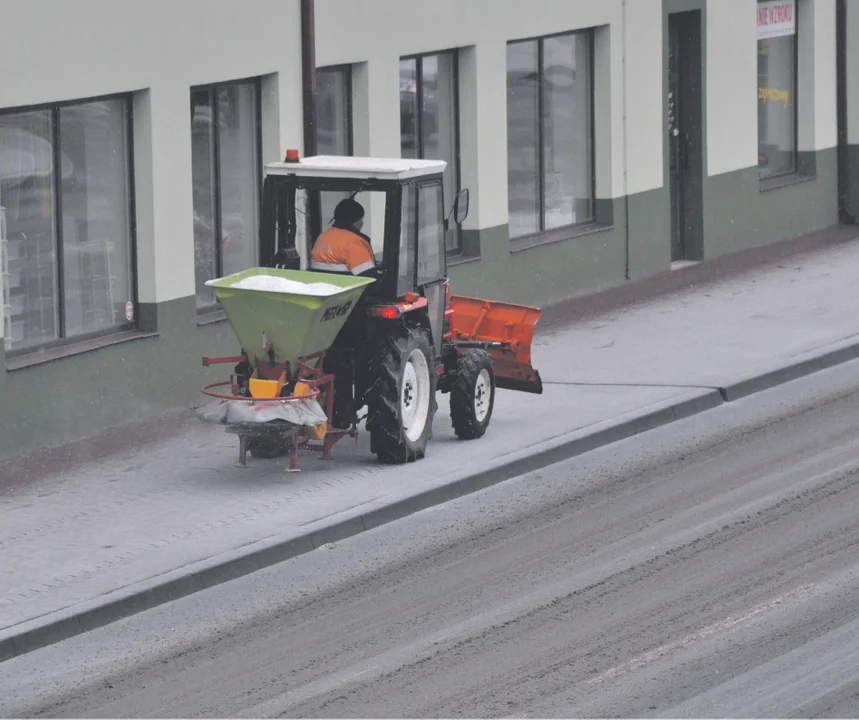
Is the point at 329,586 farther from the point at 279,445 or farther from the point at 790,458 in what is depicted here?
the point at 790,458

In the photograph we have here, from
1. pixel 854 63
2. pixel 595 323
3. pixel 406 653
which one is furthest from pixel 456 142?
pixel 406 653

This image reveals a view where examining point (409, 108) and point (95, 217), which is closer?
point (95, 217)

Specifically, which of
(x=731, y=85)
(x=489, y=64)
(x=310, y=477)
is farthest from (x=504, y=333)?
(x=731, y=85)

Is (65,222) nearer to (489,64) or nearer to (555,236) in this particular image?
(489,64)

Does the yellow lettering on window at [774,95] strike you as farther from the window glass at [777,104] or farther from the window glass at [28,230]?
the window glass at [28,230]

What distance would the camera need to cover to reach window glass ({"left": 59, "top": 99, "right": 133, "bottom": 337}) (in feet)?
50.3

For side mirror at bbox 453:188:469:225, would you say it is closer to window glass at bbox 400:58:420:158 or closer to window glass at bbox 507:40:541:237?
window glass at bbox 400:58:420:158

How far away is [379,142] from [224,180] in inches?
80.3

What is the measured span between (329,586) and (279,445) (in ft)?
9.50

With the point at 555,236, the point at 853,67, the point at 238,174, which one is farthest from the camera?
the point at 853,67

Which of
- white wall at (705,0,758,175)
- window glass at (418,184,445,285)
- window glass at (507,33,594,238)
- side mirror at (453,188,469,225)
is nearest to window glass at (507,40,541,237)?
window glass at (507,33,594,238)

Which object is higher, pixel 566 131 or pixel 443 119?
pixel 443 119

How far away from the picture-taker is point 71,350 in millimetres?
15102

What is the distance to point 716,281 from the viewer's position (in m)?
22.3
